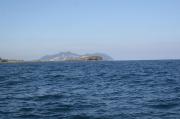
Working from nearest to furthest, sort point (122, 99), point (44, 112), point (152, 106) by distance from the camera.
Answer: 1. point (44, 112)
2. point (152, 106)
3. point (122, 99)

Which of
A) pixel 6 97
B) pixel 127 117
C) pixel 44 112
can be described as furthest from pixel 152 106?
pixel 6 97

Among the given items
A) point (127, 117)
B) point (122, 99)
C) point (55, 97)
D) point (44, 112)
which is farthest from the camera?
point (55, 97)

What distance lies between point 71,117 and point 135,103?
578 centimetres

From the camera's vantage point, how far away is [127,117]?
16516 millimetres

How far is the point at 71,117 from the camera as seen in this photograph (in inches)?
661

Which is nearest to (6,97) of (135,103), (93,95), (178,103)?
(93,95)

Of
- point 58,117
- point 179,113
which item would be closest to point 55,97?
point 58,117

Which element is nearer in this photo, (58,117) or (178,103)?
(58,117)

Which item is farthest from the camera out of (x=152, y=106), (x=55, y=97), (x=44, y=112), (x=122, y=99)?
(x=55, y=97)

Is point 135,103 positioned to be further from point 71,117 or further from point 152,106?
point 71,117

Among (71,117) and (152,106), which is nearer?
(71,117)

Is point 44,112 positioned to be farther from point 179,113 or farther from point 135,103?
point 179,113

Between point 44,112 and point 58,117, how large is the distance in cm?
161

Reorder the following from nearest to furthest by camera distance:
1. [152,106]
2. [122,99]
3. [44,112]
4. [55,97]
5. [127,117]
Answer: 1. [127,117]
2. [44,112]
3. [152,106]
4. [122,99]
5. [55,97]
